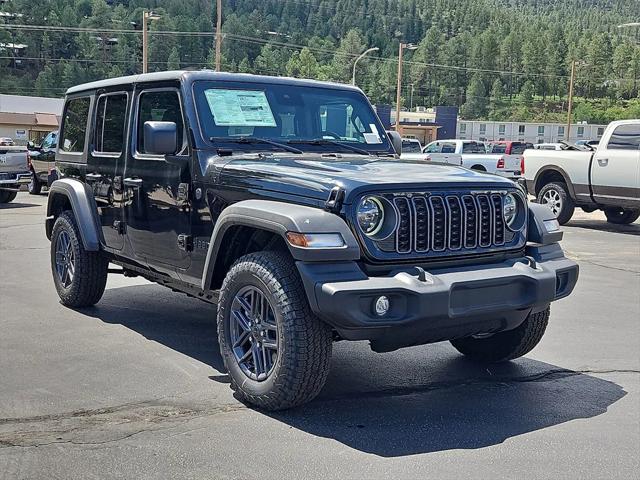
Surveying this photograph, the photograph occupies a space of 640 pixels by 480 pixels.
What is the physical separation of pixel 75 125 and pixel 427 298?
441 cm

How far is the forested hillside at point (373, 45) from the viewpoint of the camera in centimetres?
11950

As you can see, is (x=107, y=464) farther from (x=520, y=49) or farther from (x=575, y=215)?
(x=520, y=49)

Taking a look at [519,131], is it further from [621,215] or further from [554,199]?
[554,199]

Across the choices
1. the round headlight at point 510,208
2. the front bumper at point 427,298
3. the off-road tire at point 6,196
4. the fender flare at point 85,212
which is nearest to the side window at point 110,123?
the fender flare at point 85,212

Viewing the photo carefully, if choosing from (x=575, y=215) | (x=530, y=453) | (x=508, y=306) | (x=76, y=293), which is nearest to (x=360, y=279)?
(x=508, y=306)

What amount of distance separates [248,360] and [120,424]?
0.84 metres

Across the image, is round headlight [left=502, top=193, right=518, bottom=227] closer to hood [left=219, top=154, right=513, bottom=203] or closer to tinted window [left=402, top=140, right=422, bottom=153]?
hood [left=219, top=154, right=513, bottom=203]

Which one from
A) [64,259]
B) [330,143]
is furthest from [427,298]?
[64,259]

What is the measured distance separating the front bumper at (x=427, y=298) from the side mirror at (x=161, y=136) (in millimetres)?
1556

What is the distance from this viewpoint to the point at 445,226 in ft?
15.0

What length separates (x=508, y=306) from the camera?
4.57 meters

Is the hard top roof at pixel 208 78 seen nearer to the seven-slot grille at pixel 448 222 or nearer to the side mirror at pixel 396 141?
the side mirror at pixel 396 141

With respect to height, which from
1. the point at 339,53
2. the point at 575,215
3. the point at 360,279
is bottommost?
the point at 575,215

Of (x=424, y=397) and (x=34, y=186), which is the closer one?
(x=424, y=397)
